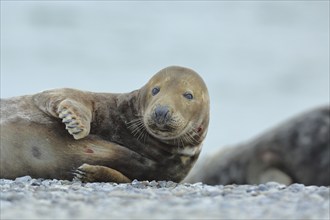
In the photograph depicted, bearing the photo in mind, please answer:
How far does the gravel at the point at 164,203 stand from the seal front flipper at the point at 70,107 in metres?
0.91

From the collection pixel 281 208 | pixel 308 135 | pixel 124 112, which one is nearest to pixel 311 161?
pixel 308 135

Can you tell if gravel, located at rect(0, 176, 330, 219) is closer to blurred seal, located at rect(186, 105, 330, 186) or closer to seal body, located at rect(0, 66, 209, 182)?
seal body, located at rect(0, 66, 209, 182)

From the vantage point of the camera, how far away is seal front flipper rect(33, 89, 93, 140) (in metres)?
7.76

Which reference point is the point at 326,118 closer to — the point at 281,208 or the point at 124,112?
the point at 124,112

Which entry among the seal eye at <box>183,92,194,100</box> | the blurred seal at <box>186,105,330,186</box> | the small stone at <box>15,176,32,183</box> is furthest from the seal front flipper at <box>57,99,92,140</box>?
the blurred seal at <box>186,105,330,186</box>

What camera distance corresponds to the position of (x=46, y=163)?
26.5 ft

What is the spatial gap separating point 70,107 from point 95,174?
574 millimetres

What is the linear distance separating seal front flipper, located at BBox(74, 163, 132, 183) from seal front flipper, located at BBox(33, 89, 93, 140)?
27 cm

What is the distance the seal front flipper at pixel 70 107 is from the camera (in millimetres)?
7762

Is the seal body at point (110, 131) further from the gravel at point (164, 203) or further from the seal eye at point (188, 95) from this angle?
the gravel at point (164, 203)

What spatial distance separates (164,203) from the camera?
5.80 metres

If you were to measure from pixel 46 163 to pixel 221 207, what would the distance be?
2.71 metres

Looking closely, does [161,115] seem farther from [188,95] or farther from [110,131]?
[110,131]

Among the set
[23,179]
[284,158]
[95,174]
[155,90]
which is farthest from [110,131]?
[284,158]
